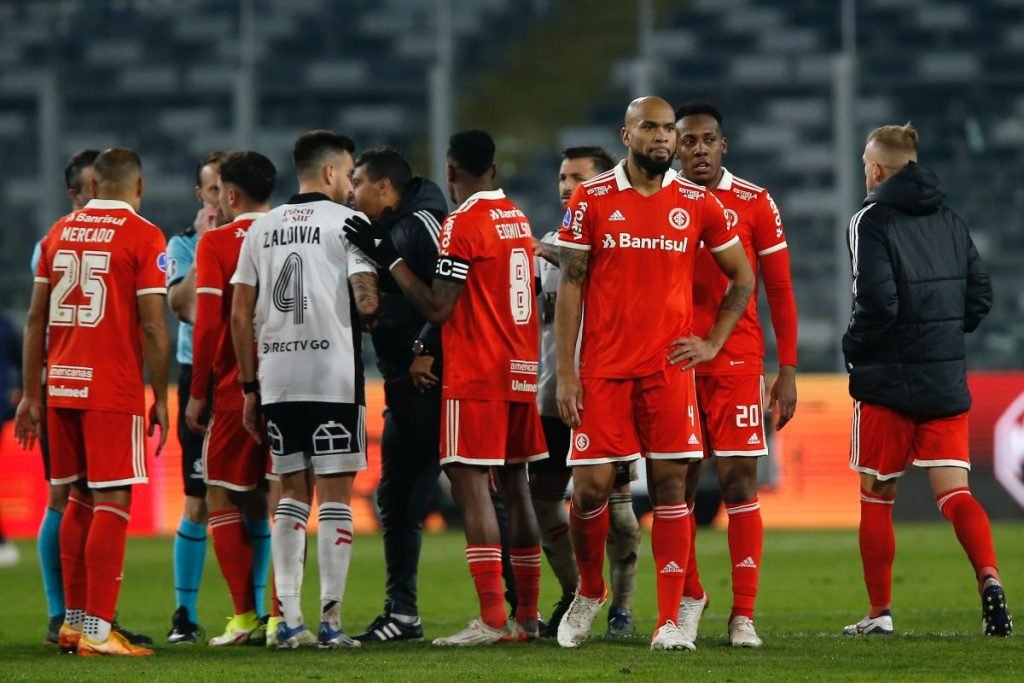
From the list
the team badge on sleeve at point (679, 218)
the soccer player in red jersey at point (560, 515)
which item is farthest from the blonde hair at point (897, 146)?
the soccer player in red jersey at point (560, 515)

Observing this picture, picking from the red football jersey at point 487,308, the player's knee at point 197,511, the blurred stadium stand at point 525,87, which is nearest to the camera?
the red football jersey at point 487,308

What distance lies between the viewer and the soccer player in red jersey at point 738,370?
680 cm

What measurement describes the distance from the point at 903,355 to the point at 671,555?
4.94 feet

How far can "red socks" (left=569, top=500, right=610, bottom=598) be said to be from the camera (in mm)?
6668

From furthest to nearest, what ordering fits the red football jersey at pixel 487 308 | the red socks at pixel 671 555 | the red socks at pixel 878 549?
the red socks at pixel 878 549 < the red football jersey at pixel 487 308 < the red socks at pixel 671 555

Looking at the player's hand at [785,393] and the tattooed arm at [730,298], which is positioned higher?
the tattooed arm at [730,298]

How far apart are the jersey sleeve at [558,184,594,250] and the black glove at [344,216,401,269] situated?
2.58 ft

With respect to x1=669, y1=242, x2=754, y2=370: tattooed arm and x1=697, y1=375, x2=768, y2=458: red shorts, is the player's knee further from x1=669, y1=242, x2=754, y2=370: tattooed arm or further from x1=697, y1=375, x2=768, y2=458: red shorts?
x1=669, y1=242, x2=754, y2=370: tattooed arm

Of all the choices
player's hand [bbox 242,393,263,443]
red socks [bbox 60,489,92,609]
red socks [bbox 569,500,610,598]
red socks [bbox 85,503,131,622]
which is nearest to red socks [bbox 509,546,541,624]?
red socks [bbox 569,500,610,598]

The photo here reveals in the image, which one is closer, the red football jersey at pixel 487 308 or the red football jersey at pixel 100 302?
the red football jersey at pixel 487 308

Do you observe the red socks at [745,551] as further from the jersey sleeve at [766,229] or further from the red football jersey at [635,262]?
the jersey sleeve at [766,229]

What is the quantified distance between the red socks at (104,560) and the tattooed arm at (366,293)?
52.1 inches

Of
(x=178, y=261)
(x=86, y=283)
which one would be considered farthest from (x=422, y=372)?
(x=178, y=261)

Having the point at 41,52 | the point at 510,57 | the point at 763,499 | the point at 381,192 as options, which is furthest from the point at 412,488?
the point at 510,57
